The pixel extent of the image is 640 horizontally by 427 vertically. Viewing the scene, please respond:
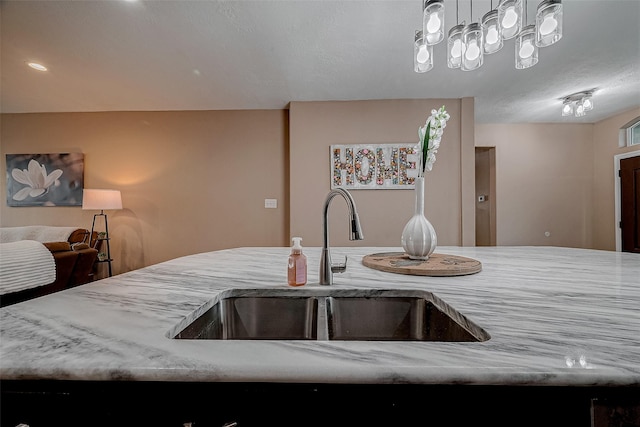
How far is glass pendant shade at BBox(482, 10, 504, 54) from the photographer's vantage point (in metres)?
1.46

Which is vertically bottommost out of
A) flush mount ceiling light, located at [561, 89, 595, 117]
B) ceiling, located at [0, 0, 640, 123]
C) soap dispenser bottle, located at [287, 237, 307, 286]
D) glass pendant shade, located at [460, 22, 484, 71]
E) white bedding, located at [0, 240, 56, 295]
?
white bedding, located at [0, 240, 56, 295]

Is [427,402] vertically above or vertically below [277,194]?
below

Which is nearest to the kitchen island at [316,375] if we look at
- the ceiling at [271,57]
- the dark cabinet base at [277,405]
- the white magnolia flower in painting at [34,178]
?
the dark cabinet base at [277,405]

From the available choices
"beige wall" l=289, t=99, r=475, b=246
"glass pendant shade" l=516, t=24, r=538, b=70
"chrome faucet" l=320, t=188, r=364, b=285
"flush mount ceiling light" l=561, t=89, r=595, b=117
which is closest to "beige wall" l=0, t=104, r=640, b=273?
"beige wall" l=289, t=99, r=475, b=246

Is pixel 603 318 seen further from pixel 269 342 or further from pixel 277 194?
pixel 277 194

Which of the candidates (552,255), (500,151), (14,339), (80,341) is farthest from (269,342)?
(500,151)

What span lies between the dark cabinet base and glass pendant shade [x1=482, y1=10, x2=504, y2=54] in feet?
5.49

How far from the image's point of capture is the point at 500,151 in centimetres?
482

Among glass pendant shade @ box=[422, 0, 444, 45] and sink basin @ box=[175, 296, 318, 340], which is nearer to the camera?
sink basin @ box=[175, 296, 318, 340]

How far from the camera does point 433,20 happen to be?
1.44 metres

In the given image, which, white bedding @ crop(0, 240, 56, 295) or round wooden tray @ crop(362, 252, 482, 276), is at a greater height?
round wooden tray @ crop(362, 252, 482, 276)

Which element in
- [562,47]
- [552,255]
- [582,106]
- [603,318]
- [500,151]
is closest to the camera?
[603,318]

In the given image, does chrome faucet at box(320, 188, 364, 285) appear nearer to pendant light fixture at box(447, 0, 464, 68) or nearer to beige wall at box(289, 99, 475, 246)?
pendant light fixture at box(447, 0, 464, 68)

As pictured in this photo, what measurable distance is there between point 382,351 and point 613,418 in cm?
33
